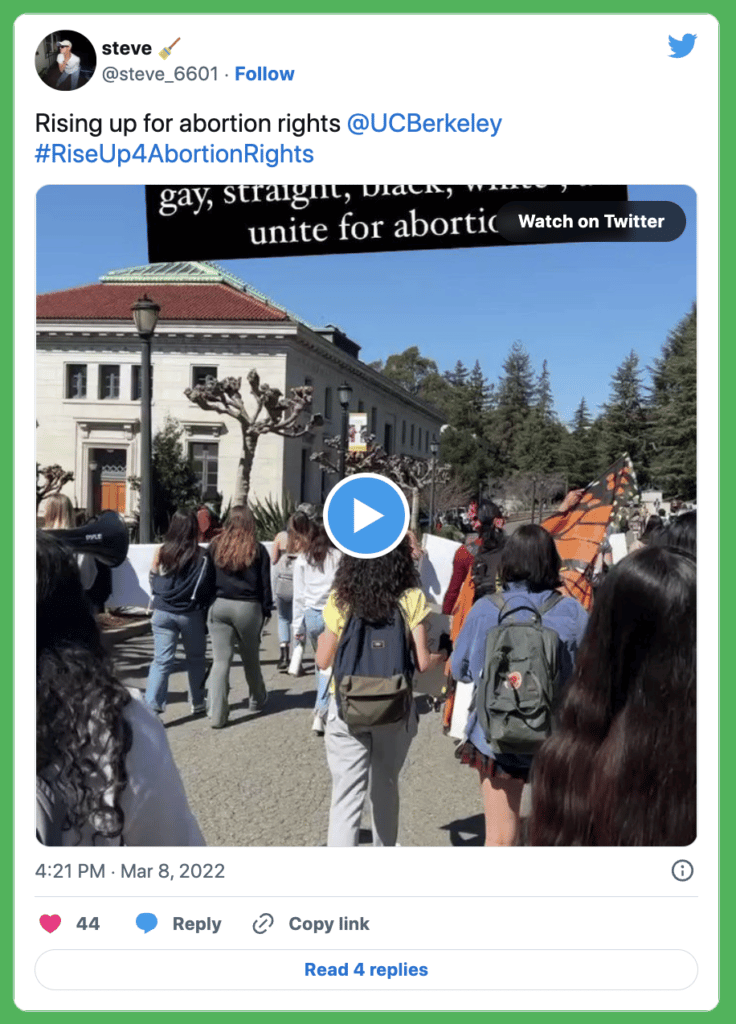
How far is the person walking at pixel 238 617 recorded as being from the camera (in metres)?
4.31

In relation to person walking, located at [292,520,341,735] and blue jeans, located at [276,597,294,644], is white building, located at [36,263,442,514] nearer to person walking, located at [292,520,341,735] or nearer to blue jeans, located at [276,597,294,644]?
person walking, located at [292,520,341,735]

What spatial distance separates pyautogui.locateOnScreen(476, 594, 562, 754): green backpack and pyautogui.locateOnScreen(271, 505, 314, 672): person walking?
2.75 ft

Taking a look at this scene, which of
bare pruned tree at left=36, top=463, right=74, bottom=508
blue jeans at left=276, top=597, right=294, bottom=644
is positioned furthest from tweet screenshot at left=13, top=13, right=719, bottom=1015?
blue jeans at left=276, top=597, right=294, bottom=644

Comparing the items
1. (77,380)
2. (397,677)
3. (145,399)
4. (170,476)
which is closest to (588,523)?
(397,677)

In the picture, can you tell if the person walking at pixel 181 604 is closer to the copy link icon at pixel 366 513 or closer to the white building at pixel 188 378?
the white building at pixel 188 378

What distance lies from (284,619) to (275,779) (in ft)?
9.30

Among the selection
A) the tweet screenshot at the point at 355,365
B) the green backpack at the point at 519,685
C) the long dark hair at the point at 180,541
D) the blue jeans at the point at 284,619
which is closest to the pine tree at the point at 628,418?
the tweet screenshot at the point at 355,365

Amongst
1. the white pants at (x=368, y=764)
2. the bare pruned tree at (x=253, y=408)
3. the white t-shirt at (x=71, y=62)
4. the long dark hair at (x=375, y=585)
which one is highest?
the white t-shirt at (x=71, y=62)

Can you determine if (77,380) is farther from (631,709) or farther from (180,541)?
(631,709)

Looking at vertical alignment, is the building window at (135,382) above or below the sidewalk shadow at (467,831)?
above

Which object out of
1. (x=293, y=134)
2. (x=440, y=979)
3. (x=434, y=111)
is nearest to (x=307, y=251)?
(x=293, y=134)

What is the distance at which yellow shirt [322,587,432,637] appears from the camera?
3.59 meters

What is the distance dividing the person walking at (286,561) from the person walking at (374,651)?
0.75 ft

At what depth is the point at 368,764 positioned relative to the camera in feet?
11.8
